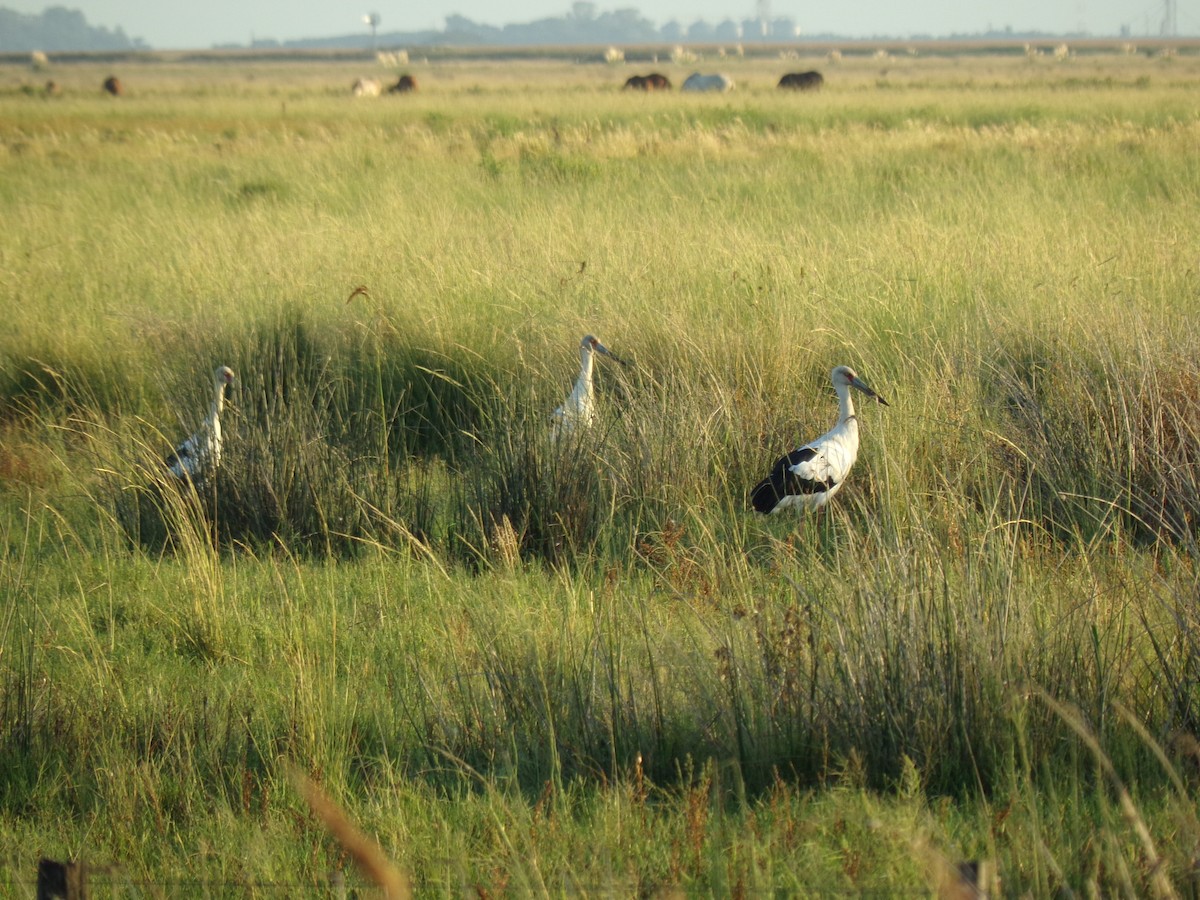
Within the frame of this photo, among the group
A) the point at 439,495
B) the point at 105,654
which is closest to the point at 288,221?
the point at 439,495

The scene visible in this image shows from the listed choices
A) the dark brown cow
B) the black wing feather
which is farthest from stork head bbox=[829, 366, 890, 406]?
the dark brown cow

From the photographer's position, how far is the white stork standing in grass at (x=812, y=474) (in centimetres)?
478

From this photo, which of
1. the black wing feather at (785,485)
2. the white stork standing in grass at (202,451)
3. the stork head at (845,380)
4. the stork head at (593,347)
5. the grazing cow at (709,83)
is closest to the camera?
the black wing feather at (785,485)

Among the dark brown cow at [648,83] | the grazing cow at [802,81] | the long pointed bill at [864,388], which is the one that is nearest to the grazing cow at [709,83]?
the dark brown cow at [648,83]

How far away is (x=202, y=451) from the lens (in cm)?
518

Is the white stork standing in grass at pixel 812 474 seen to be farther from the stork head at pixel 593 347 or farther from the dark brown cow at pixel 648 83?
the dark brown cow at pixel 648 83

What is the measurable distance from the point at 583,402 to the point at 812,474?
1.26 metres

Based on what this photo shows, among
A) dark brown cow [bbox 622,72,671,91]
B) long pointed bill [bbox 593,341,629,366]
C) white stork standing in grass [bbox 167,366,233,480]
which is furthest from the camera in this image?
dark brown cow [bbox 622,72,671,91]

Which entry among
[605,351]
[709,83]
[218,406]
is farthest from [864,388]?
[709,83]

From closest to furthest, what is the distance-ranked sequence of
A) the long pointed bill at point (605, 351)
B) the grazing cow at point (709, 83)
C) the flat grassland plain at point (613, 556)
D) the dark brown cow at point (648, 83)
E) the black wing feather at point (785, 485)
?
the flat grassland plain at point (613, 556) < the black wing feather at point (785, 485) < the long pointed bill at point (605, 351) < the dark brown cow at point (648, 83) < the grazing cow at point (709, 83)

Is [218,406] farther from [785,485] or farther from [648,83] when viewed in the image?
[648,83]

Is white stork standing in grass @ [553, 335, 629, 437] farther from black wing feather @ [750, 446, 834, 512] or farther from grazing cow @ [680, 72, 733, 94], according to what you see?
grazing cow @ [680, 72, 733, 94]

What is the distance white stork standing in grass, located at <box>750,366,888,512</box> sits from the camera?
478 centimetres

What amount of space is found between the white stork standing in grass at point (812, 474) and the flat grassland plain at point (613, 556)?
153 mm
